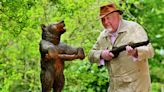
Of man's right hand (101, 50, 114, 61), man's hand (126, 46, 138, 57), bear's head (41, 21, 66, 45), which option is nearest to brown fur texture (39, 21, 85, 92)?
bear's head (41, 21, 66, 45)

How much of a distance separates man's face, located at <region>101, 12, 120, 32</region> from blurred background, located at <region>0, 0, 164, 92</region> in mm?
616

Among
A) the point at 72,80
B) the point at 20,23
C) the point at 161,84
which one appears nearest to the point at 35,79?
the point at 72,80

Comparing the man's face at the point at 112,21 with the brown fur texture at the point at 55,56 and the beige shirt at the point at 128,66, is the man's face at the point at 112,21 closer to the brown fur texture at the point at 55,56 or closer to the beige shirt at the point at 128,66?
the beige shirt at the point at 128,66

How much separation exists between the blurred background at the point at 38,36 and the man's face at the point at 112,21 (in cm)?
62

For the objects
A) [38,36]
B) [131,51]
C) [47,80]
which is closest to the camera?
[131,51]

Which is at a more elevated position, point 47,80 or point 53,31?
point 53,31

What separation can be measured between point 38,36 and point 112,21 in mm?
1352

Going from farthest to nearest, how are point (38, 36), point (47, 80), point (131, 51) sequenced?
point (38, 36) → point (47, 80) → point (131, 51)

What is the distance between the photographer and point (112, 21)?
2734mm

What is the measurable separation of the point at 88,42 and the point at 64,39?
221mm

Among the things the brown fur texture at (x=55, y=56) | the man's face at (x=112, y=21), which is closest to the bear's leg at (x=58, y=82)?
the brown fur texture at (x=55, y=56)

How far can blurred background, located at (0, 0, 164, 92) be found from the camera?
3.25 metres

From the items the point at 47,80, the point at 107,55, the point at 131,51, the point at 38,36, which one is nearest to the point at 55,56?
the point at 47,80

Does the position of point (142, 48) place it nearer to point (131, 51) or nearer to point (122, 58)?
point (131, 51)
